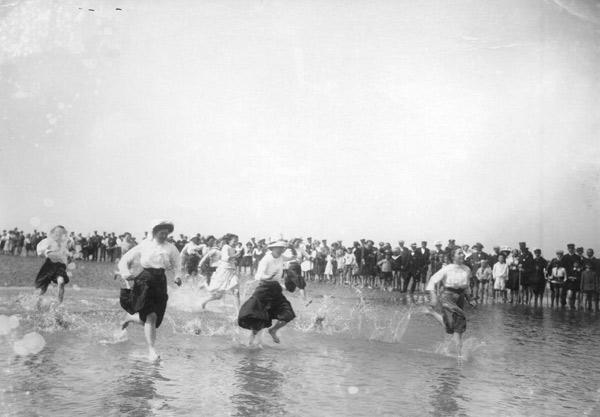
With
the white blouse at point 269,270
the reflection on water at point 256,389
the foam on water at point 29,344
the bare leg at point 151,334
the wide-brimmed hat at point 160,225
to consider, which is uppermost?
the wide-brimmed hat at point 160,225

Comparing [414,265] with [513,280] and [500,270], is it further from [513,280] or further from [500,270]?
[513,280]

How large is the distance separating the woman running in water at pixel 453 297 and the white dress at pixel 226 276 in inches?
203

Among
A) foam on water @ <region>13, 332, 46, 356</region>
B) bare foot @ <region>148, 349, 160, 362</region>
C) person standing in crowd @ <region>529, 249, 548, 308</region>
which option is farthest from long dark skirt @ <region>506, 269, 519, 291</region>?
foam on water @ <region>13, 332, 46, 356</region>

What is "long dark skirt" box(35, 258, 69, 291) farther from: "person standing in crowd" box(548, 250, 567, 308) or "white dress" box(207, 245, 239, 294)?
"person standing in crowd" box(548, 250, 567, 308)

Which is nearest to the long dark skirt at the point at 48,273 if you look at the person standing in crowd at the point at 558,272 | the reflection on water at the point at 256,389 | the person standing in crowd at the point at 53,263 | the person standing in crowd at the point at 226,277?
the person standing in crowd at the point at 53,263

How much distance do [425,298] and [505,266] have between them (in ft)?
9.49

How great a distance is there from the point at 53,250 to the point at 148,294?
15.7 ft

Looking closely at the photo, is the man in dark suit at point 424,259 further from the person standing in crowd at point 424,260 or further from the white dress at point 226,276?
the white dress at point 226,276

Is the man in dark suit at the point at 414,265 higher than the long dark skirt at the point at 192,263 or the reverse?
higher

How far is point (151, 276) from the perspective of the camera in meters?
→ 7.77

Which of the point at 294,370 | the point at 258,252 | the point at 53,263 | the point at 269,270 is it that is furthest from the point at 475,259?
the point at 294,370

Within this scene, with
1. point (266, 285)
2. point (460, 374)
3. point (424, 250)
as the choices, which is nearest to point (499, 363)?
point (460, 374)

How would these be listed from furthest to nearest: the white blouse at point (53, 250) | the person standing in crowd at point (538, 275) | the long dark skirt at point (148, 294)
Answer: the person standing in crowd at point (538, 275) → the white blouse at point (53, 250) → the long dark skirt at point (148, 294)

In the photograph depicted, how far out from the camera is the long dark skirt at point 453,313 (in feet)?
29.7
